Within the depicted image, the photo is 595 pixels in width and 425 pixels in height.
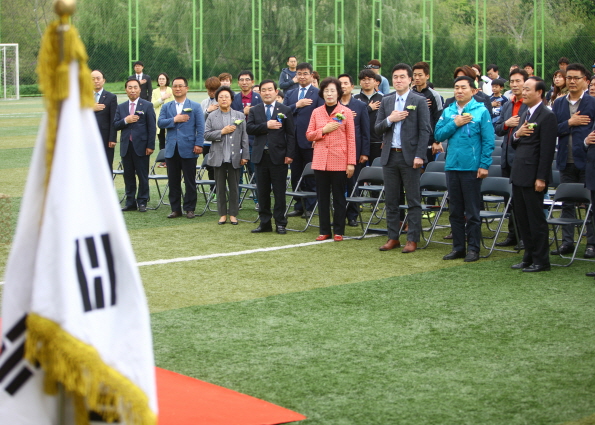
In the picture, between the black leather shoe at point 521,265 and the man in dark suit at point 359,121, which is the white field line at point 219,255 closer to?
the man in dark suit at point 359,121

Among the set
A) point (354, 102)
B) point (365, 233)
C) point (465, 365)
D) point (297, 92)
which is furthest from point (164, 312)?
point (297, 92)

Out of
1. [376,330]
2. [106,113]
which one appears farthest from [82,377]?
[106,113]

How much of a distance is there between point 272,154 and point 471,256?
10.2 feet

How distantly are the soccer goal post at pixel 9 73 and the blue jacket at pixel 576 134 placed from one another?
28.2 metres

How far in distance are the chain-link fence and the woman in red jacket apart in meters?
20.0

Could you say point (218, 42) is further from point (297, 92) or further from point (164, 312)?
point (164, 312)

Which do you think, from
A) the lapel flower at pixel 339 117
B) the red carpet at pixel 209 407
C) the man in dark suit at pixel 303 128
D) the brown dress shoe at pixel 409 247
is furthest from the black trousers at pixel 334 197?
the red carpet at pixel 209 407

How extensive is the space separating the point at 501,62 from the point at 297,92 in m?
20.2

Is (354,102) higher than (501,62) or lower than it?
lower

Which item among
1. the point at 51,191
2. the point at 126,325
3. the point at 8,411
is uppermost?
the point at 51,191

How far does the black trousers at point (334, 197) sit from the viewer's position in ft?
32.3

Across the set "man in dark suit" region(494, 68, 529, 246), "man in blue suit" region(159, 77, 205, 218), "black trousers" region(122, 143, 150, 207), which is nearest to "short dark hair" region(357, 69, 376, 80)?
"man in dark suit" region(494, 68, 529, 246)

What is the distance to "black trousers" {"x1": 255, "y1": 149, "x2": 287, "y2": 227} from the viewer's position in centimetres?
1054

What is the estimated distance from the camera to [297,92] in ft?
41.6
